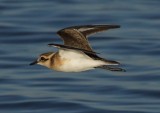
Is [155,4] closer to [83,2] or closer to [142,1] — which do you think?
[142,1]

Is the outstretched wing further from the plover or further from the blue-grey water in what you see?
the blue-grey water

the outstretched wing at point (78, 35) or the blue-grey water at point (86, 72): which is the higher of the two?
the outstretched wing at point (78, 35)

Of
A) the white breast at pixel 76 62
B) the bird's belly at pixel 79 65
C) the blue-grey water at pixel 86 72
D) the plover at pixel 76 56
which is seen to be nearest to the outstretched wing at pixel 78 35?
the plover at pixel 76 56

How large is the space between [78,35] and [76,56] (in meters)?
0.68

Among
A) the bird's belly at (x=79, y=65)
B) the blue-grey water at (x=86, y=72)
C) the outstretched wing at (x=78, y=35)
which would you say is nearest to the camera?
the bird's belly at (x=79, y=65)

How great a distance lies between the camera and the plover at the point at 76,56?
14258 millimetres

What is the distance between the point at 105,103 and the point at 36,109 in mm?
1591

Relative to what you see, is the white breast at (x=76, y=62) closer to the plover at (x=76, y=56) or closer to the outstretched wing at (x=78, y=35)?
the plover at (x=76, y=56)

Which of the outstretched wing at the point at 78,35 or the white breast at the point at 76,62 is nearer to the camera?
the white breast at the point at 76,62

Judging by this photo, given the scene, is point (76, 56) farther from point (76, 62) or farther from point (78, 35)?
point (78, 35)

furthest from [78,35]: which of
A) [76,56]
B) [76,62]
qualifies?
[76,62]

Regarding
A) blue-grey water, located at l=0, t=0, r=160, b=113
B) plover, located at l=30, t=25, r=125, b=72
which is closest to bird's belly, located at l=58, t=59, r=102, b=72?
plover, located at l=30, t=25, r=125, b=72

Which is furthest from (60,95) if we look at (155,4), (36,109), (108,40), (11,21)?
(155,4)

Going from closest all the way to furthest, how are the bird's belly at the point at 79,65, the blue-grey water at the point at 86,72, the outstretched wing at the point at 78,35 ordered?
the bird's belly at the point at 79,65 < the outstretched wing at the point at 78,35 < the blue-grey water at the point at 86,72
